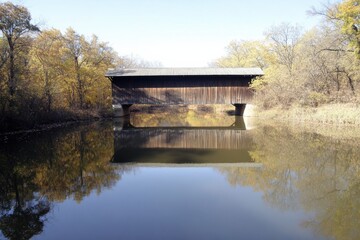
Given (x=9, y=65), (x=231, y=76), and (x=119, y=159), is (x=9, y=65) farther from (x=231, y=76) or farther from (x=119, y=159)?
(x=231, y=76)

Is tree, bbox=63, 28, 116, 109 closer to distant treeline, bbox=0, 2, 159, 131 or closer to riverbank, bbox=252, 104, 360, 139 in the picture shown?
distant treeline, bbox=0, 2, 159, 131

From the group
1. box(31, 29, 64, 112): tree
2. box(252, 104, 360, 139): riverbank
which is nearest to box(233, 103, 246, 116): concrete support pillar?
box(252, 104, 360, 139): riverbank

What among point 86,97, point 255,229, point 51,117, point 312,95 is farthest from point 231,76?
point 255,229

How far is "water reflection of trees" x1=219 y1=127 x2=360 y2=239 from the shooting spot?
4.77 meters

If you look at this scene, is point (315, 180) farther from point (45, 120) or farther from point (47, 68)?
point (47, 68)

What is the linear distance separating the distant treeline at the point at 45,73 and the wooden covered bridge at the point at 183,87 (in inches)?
119

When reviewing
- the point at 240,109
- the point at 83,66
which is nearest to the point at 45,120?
the point at 83,66

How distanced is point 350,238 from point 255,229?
51.9 inches

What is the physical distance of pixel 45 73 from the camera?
20359 millimetres

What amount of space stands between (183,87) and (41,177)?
71.0 ft

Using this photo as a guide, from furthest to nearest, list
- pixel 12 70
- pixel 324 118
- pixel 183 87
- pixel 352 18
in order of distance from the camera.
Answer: pixel 183 87 → pixel 324 118 → pixel 352 18 → pixel 12 70

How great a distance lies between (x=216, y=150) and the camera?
459 inches

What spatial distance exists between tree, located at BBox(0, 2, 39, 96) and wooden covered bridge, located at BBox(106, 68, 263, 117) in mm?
10311

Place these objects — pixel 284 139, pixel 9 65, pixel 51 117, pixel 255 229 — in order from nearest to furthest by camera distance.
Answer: pixel 255 229
pixel 284 139
pixel 9 65
pixel 51 117
